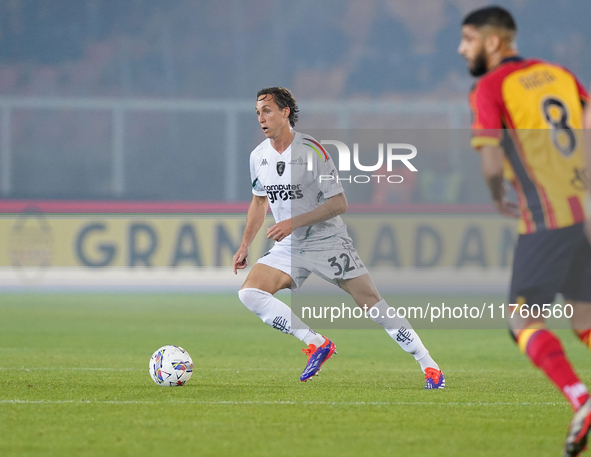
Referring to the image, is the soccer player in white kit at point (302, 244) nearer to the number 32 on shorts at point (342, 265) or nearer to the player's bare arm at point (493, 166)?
the number 32 on shorts at point (342, 265)

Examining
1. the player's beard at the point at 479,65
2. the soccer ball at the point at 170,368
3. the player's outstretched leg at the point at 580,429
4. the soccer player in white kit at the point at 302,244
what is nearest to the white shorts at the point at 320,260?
the soccer player in white kit at the point at 302,244

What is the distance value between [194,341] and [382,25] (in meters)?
17.8

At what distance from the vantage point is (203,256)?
53.2 ft

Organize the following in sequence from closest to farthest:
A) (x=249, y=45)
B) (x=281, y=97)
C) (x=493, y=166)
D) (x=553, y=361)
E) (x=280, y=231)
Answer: (x=553, y=361), (x=493, y=166), (x=280, y=231), (x=281, y=97), (x=249, y=45)

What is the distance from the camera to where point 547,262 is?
3822 millimetres

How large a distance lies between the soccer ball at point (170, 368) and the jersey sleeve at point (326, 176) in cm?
152

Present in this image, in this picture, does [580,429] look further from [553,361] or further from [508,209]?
[508,209]

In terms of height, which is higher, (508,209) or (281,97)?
(281,97)

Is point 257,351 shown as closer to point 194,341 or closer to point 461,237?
point 194,341

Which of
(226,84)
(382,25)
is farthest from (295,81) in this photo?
(382,25)

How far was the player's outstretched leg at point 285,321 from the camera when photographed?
632cm

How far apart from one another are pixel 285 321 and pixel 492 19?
2981mm

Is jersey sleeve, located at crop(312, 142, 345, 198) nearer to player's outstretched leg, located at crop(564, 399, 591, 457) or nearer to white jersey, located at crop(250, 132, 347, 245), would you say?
white jersey, located at crop(250, 132, 347, 245)

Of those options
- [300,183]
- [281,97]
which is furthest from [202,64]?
[300,183]
